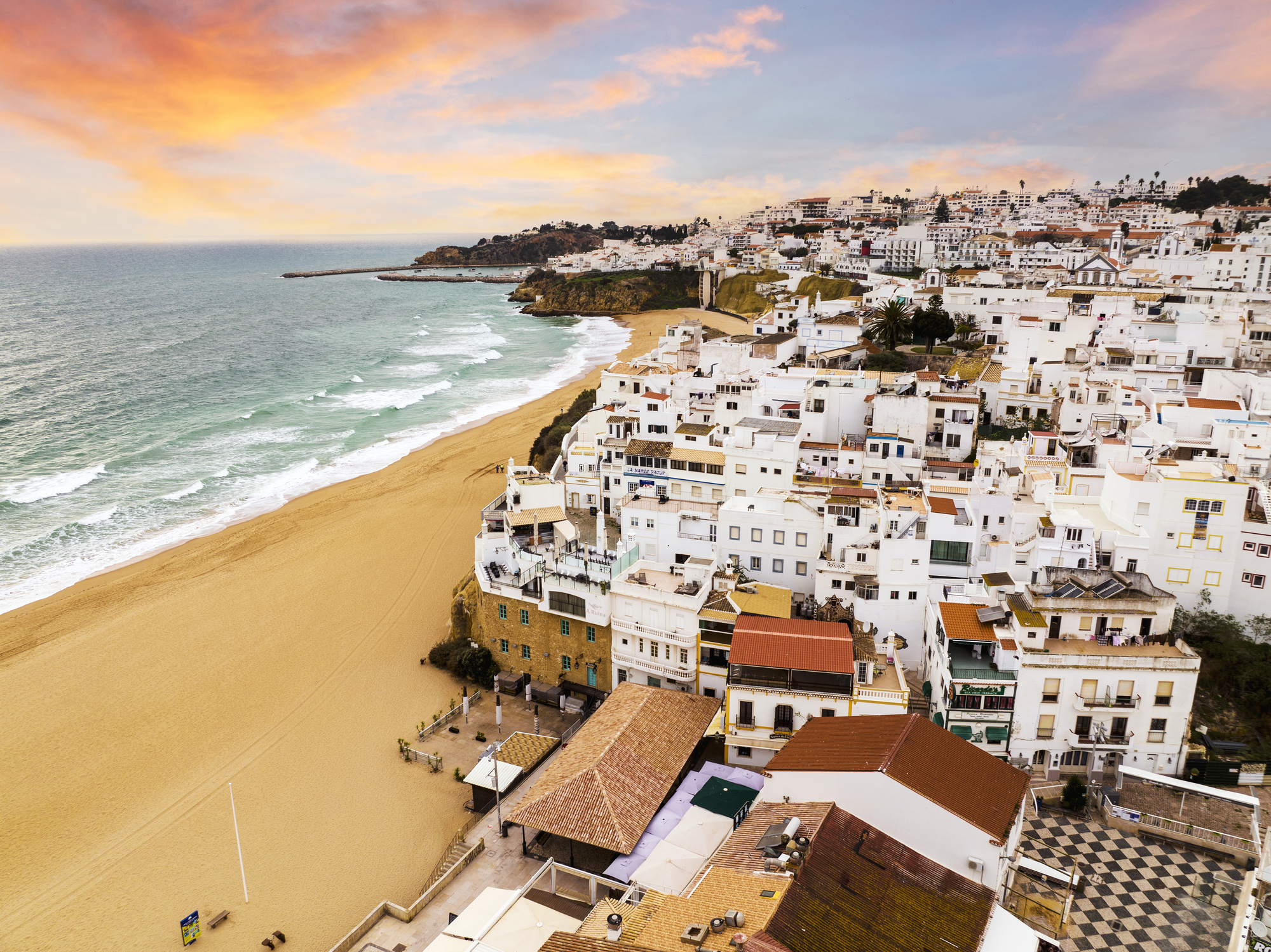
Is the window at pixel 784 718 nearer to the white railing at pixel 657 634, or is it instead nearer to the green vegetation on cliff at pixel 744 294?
the white railing at pixel 657 634

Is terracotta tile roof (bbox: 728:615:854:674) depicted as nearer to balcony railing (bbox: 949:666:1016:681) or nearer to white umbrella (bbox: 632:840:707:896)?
balcony railing (bbox: 949:666:1016:681)

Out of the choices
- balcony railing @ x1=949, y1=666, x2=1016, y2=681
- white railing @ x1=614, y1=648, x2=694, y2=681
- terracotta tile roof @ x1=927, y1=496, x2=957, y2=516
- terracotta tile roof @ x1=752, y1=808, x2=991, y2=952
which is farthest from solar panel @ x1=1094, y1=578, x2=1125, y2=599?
white railing @ x1=614, y1=648, x2=694, y2=681

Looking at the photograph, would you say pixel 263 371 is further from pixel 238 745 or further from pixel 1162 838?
pixel 1162 838

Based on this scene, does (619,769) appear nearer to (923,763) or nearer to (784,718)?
(784,718)

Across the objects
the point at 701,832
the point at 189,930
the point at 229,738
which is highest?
the point at 701,832

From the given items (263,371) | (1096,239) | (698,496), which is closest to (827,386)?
(698,496)

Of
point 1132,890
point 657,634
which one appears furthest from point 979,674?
point 657,634
